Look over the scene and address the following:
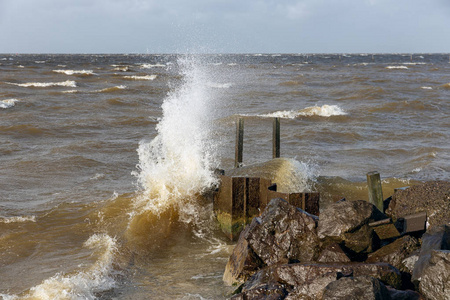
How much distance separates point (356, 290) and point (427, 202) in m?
2.62

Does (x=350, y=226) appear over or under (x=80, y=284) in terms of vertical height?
over

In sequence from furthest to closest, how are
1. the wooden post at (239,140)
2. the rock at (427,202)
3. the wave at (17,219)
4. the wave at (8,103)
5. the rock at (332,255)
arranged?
the wave at (8,103) < the wooden post at (239,140) < the wave at (17,219) < the rock at (427,202) < the rock at (332,255)

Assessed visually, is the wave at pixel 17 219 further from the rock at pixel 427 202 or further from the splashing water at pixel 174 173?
the rock at pixel 427 202

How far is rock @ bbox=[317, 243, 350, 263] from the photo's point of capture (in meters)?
4.95

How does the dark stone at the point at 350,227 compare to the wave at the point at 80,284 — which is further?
the wave at the point at 80,284

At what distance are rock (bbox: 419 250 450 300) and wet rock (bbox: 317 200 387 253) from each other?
96cm

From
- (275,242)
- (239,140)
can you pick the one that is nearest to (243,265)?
(275,242)

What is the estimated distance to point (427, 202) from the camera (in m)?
6.01

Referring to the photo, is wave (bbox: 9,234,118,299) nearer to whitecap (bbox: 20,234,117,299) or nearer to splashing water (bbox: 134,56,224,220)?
whitecap (bbox: 20,234,117,299)

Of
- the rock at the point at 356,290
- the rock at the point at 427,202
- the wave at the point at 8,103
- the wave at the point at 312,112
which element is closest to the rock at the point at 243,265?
the rock at the point at 356,290

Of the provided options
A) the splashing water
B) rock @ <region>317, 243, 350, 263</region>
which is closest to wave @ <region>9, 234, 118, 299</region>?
the splashing water

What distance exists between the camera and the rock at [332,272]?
14.7ft

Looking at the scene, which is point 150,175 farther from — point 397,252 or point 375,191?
point 397,252

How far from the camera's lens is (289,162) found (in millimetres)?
9727
